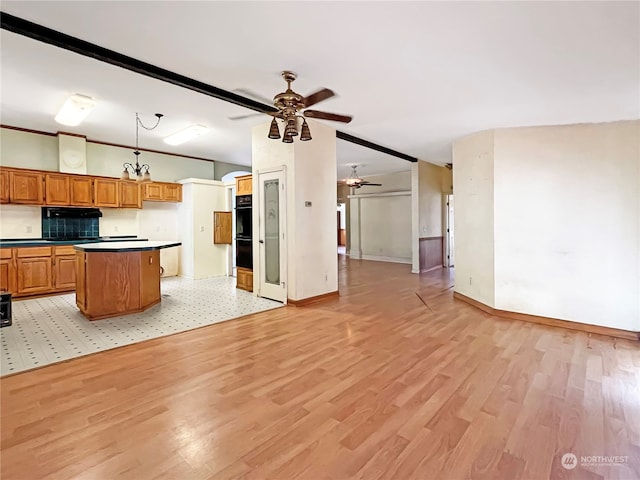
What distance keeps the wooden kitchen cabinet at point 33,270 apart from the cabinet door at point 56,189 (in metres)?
0.85

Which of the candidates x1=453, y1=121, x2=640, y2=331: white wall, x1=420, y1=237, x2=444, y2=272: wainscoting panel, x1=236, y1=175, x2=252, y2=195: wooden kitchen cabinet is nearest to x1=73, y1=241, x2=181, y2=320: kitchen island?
x1=236, y1=175, x2=252, y2=195: wooden kitchen cabinet

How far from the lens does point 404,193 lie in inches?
396

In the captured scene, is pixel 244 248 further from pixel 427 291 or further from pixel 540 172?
pixel 540 172

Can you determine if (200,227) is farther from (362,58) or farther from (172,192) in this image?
(362,58)

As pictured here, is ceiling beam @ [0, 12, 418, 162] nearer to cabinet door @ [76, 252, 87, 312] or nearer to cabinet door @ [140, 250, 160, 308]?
cabinet door @ [140, 250, 160, 308]

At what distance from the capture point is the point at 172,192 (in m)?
7.37

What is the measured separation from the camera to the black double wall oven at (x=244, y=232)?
19.6ft

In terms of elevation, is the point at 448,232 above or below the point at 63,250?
above

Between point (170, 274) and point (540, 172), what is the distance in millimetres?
7408

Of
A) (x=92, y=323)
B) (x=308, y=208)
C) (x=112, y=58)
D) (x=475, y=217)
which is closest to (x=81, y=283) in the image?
(x=92, y=323)

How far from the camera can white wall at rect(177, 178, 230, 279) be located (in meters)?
7.35

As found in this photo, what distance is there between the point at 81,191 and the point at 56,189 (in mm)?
364

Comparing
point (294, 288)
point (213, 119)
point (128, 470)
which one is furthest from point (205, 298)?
point (128, 470)

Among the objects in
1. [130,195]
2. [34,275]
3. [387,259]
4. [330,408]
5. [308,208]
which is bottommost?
[330,408]
